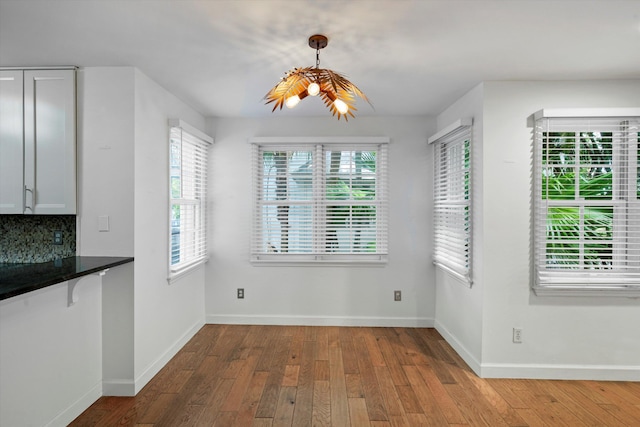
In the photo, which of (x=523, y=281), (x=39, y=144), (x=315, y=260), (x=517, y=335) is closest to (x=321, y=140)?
(x=315, y=260)

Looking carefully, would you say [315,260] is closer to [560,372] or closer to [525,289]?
[525,289]

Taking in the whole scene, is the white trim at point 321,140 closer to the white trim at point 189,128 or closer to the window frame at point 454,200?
the white trim at point 189,128

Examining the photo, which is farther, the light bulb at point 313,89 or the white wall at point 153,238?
the white wall at point 153,238

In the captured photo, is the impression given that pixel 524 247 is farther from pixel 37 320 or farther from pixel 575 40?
pixel 37 320

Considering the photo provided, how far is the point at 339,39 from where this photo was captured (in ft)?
7.28

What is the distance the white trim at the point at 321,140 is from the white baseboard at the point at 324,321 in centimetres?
209

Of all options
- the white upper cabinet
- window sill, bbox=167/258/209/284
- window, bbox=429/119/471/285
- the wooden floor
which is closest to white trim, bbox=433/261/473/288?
window, bbox=429/119/471/285

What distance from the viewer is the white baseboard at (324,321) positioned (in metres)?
4.15

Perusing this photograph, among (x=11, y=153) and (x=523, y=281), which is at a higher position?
(x=11, y=153)

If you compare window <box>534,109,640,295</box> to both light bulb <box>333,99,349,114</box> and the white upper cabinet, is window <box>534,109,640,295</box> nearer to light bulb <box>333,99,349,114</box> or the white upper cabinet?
light bulb <box>333,99,349,114</box>

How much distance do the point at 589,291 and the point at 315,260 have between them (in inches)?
103

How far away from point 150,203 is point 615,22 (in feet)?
11.2

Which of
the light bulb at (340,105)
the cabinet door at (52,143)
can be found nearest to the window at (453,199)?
the light bulb at (340,105)

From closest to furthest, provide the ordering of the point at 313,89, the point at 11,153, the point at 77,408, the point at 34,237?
the point at 313,89 < the point at 77,408 < the point at 11,153 < the point at 34,237
